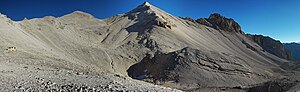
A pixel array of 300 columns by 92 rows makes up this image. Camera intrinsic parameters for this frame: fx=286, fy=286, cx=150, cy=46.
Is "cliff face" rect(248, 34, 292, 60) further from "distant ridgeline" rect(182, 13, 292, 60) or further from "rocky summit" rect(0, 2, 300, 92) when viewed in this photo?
"rocky summit" rect(0, 2, 300, 92)

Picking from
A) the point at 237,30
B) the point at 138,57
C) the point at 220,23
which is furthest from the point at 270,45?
the point at 138,57

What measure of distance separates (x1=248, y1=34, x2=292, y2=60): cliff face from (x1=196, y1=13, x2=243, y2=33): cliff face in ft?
14.1

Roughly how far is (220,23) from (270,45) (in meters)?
14.2

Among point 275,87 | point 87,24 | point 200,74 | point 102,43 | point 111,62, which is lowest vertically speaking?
point 275,87

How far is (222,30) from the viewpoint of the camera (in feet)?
217

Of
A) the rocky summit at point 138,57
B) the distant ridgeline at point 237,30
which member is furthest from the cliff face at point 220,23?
the rocky summit at point 138,57

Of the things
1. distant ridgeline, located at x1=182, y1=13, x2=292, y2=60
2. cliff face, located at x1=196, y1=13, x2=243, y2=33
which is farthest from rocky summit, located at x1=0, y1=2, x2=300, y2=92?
distant ridgeline, located at x1=182, y1=13, x2=292, y2=60

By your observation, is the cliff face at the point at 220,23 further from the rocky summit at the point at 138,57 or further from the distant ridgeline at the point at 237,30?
the rocky summit at the point at 138,57

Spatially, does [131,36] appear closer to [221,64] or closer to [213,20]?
[221,64]

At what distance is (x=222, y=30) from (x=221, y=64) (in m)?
36.9

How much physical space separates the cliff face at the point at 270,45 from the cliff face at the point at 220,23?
430cm

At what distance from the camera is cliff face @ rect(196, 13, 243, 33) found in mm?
66794

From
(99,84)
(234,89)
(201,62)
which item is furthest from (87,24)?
(99,84)

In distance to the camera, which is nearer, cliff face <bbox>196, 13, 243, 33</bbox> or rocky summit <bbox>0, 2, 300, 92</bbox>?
rocky summit <bbox>0, 2, 300, 92</bbox>
